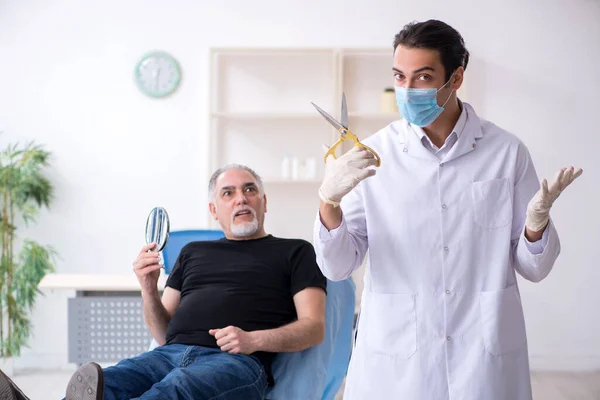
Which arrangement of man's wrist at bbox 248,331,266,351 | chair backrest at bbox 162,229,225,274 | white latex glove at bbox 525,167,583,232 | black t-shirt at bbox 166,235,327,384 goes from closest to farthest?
1. white latex glove at bbox 525,167,583,232
2. man's wrist at bbox 248,331,266,351
3. black t-shirt at bbox 166,235,327,384
4. chair backrest at bbox 162,229,225,274

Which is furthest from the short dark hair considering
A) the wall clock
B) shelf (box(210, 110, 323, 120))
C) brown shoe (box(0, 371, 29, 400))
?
the wall clock

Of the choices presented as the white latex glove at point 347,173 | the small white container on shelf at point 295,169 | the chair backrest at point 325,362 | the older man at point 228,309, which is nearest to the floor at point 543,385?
the small white container on shelf at point 295,169

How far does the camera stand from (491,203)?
1.59m

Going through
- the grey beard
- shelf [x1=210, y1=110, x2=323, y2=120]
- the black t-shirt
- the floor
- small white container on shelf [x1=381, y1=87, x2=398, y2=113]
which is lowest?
the floor

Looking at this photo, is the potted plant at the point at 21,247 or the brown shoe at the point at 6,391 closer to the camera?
the brown shoe at the point at 6,391

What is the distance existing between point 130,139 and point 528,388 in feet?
10.6

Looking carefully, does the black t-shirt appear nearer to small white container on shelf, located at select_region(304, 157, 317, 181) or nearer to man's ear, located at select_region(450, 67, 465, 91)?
man's ear, located at select_region(450, 67, 465, 91)

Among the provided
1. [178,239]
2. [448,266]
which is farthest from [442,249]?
[178,239]

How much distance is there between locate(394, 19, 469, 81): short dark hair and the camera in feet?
5.16

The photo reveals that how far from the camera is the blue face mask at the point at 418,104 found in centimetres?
158

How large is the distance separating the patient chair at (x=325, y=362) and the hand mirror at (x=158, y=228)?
0.40 metres

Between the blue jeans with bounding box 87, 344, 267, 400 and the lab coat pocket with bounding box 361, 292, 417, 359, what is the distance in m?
0.56

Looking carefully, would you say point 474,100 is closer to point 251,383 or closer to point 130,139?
point 130,139

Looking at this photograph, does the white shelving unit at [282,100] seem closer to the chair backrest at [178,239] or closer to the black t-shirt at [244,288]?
the chair backrest at [178,239]
